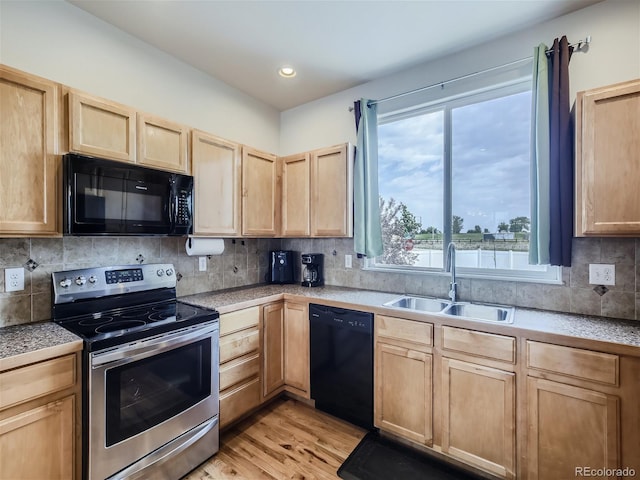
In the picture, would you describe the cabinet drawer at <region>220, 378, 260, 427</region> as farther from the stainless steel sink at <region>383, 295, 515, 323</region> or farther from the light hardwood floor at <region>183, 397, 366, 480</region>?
the stainless steel sink at <region>383, 295, 515, 323</region>

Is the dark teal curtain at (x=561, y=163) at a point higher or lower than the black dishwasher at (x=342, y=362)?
higher

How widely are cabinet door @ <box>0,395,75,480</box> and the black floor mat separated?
4.79 ft

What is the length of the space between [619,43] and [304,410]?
3356mm

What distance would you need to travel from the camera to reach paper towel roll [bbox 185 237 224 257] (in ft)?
7.83

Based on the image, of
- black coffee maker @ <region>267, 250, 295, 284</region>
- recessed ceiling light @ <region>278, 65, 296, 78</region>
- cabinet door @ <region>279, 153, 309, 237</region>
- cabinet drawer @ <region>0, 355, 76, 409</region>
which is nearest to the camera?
cabinet drawer @ <region>0, 355, 76, 409</region>

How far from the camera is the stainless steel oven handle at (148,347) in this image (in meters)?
1.47

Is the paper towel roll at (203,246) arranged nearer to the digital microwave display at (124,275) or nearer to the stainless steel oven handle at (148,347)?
the digital microwave display at (124,275)

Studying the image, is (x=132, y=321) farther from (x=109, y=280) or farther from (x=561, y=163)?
(x=561, y=163)

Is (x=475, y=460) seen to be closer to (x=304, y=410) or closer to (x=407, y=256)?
(x=304, y=410)

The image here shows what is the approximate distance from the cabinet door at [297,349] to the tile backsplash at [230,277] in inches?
26.4

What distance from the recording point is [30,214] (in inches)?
60.7

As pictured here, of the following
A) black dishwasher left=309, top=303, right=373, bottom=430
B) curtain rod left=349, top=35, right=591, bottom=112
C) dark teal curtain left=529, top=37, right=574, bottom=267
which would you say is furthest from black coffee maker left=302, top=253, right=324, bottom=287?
dark teal curtain left=529, top=37, right=574, bottom=267

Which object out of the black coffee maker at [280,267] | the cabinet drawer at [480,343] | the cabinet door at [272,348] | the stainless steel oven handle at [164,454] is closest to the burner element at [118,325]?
the stainless steel oven handle at [164,454]

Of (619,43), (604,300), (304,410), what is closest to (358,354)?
(304,410)
